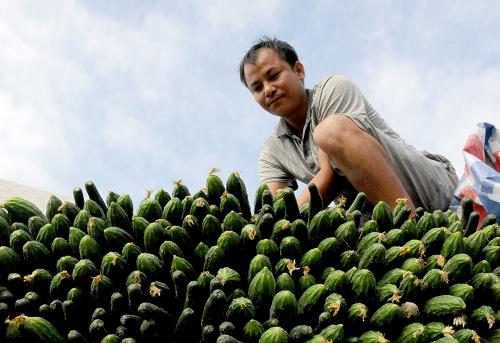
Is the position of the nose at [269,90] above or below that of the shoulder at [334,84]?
below

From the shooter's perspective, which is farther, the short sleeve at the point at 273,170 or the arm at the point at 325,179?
the short sleeve at the point at 273,170

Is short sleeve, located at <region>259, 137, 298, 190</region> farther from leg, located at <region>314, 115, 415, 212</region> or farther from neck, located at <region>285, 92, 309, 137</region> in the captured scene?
leg, located at <region>314, 115, 415, 212</region>

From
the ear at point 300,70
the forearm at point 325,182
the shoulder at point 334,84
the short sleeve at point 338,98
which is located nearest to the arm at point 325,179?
the forearm at point 325,182

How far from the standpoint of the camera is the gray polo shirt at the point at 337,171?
3518 millimetres

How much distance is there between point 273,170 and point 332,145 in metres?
1.08

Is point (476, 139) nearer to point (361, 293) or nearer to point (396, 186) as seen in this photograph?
point (396, 186)

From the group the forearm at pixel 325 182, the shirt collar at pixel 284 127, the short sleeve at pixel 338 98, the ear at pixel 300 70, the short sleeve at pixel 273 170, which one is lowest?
the forearm at pixel 325 182

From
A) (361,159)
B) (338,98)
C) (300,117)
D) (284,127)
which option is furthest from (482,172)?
(284,127)

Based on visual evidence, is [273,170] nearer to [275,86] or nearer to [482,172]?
[275,86]

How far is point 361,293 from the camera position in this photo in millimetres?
1766

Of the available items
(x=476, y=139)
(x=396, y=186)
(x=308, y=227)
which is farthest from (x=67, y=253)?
(x=476, y=139)

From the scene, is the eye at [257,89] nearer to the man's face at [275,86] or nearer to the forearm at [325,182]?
the man's face at [275,86]

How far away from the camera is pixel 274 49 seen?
404cm

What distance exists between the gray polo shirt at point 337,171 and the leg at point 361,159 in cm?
11
